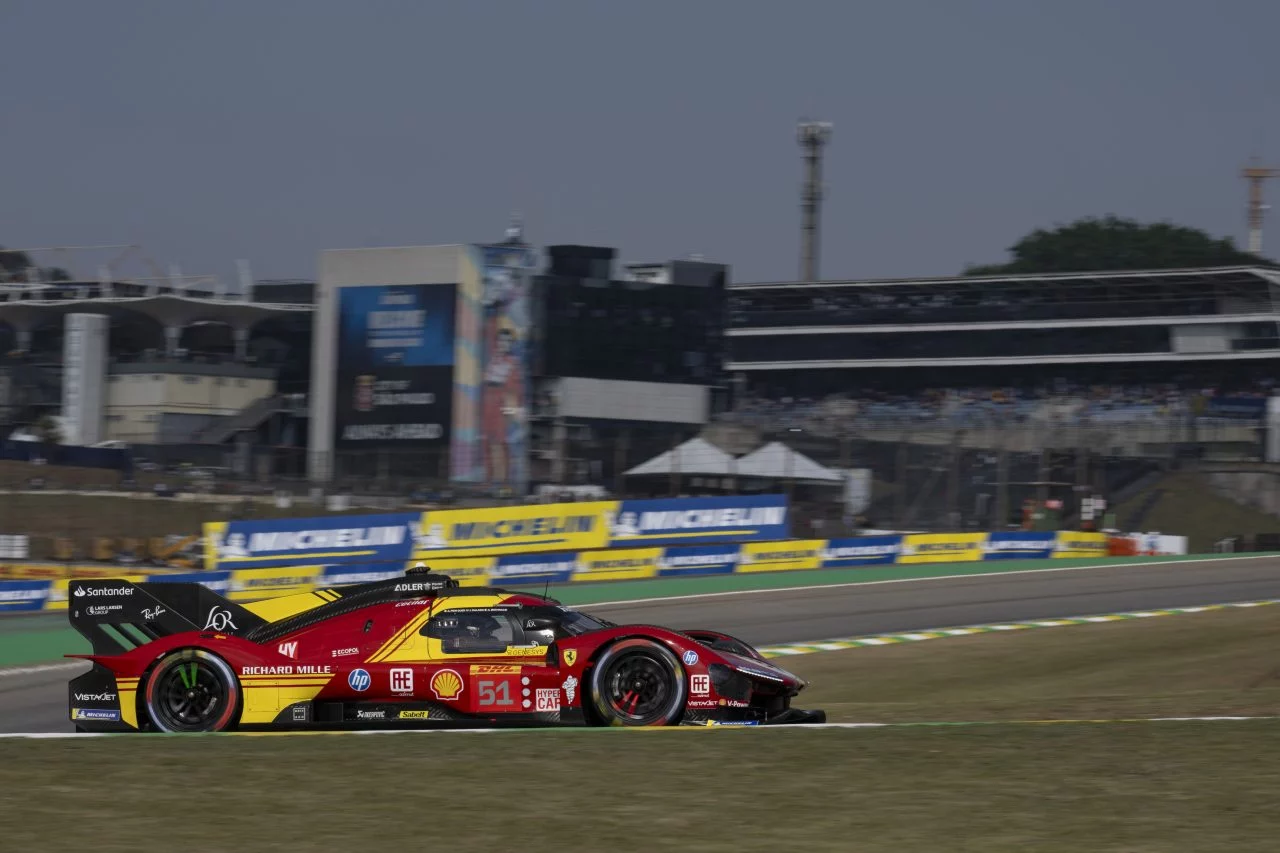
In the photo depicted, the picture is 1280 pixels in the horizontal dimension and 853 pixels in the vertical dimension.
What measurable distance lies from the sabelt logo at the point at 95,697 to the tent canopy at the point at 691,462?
20774mm

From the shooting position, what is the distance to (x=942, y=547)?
29.0 metres

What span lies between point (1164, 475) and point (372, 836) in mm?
31195

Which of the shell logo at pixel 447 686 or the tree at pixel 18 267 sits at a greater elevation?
the tree at pixel 18 267

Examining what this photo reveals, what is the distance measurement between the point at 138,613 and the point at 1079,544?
78.0ft

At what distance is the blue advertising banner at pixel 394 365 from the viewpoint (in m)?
55.5

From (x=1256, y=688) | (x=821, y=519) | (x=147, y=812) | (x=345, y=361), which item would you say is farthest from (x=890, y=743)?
(x=345, y=361)

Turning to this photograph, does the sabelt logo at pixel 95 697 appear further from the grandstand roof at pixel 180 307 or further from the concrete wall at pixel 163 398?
the grandstand roof at pixel 180 307

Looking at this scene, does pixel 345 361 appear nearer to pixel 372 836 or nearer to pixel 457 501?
pixel 457 501

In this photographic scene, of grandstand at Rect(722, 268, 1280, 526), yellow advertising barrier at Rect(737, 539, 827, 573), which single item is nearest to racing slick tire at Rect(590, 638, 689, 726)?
yellow advertising barrier at Rect(737, 539, 827, 573)

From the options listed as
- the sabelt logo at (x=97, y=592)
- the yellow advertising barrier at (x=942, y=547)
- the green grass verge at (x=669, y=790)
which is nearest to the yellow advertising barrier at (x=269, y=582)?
the yellow advertising barrier at (x=942, y=547)

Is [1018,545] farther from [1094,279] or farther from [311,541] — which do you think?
[1094,279]

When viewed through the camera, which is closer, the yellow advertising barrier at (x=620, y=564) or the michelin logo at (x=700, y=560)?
the yellow advertising barrier at (x=620, y=564)

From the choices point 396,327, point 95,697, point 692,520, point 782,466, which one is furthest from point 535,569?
point 396,327

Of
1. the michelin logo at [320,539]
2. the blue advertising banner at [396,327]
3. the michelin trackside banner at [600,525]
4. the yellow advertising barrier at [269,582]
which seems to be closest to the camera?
the yellow advertising barrier at [269,582]
